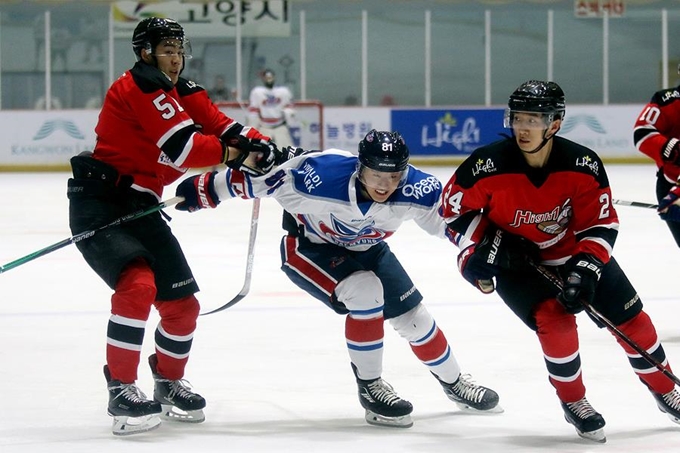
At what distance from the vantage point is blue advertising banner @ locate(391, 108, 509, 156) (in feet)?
45.9

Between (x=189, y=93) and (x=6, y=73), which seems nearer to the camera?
(x=189, y=93)

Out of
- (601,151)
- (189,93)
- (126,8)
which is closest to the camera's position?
(189,93)

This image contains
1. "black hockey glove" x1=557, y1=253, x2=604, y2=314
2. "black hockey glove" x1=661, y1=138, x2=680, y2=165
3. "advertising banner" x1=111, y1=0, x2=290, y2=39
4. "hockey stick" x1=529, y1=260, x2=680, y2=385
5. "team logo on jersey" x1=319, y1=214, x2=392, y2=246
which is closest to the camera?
"black hockey glove" x1=557, y1=253, x2=604, y2=314

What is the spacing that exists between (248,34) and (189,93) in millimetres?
11395

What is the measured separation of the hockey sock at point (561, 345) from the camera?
10.2ft

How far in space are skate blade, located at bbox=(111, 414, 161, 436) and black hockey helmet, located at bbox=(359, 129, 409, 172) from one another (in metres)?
0.93

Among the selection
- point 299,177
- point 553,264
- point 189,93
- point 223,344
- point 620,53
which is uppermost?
point 620,53

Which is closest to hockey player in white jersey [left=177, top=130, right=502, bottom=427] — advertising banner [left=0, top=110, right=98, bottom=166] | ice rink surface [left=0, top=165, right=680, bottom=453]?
ice rink surface [left=0, top=165, right=680, bottom=453]

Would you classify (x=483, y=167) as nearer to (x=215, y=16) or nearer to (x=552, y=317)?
(x=552, y=317)

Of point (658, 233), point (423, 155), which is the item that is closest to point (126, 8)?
point (423, 155)

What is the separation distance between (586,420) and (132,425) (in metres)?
1.23

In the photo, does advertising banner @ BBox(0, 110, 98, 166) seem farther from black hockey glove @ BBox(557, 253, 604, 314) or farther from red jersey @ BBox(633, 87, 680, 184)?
black hockey glove @ BBox(557, 253, 604, 314)

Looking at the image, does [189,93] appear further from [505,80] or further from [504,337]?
[505,80]

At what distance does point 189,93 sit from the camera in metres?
3.65
